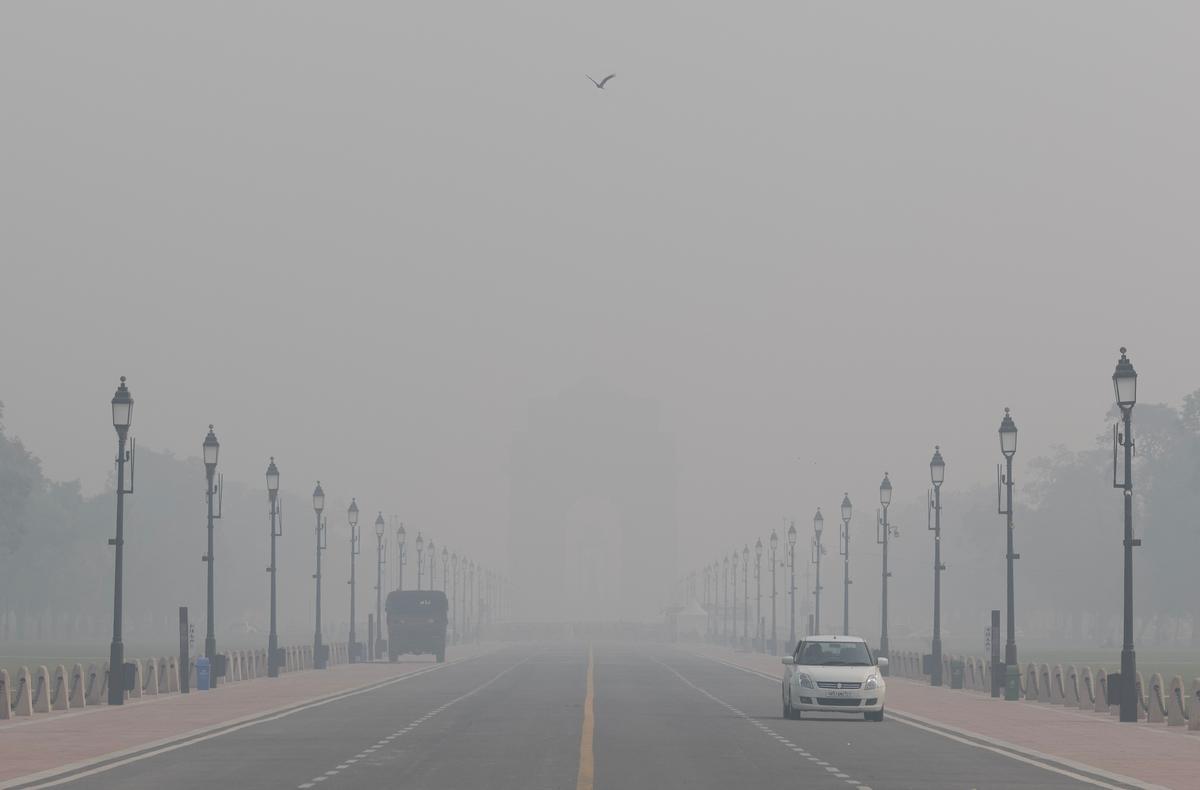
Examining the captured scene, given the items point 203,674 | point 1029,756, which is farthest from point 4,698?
point 1029,756

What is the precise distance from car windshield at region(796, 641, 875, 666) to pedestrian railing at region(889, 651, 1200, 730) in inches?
218

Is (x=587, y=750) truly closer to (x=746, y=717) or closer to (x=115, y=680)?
(x=746, y=717)

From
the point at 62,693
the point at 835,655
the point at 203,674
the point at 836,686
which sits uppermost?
the point at 835,655

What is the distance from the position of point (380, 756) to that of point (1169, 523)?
112 m

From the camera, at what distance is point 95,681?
50.9 m

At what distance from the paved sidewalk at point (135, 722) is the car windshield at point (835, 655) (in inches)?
452

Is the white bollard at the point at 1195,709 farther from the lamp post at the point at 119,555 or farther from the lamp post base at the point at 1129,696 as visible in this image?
the lamp post at the point at 119,555

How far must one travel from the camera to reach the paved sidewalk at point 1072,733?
30.2m

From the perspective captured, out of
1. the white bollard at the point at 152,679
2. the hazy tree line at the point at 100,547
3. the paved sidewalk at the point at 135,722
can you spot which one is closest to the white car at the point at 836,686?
the paved sidewalk at the point at 135,722

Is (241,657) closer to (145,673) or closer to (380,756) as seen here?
(145,673)

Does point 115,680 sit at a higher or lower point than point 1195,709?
lower

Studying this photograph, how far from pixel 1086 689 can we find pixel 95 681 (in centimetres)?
2301

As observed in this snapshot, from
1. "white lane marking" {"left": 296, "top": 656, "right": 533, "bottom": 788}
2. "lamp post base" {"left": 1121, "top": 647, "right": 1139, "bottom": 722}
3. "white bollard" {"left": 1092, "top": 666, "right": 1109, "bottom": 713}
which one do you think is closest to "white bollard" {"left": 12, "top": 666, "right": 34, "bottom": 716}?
"white lane marking" {"left": 296, "top": 656, "right": 533, "bottom": 788}

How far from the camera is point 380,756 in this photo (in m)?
31.8
